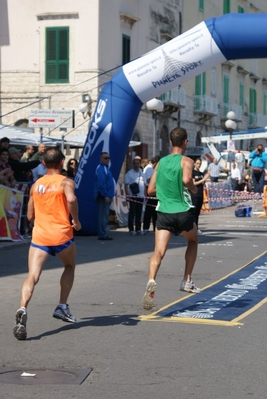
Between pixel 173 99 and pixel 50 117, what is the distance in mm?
23576

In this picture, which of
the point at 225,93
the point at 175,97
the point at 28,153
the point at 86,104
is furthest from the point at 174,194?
the point at 225,93

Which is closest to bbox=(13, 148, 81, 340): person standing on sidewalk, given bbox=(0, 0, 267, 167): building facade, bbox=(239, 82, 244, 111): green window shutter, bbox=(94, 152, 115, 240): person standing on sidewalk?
bbox=(94, 152, 115, 240): person standing on sidewalk

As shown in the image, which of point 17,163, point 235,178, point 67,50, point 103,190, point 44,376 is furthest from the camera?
point 235,178

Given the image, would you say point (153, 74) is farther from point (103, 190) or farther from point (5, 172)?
point (5, 172)

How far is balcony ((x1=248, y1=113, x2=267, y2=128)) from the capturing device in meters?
60.2

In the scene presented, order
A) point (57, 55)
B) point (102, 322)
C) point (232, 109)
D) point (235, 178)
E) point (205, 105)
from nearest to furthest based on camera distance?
point (102, 322)
point (57, 55)
point (235, 178)
point (205, 105)
point (232, 109)

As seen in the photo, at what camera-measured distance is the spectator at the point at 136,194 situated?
66.9ft

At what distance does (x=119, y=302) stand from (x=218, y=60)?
900cm

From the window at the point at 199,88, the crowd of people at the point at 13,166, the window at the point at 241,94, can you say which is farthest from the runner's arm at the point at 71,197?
the window at the point at 241,94

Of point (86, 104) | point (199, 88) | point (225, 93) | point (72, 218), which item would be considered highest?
point (225, 93)

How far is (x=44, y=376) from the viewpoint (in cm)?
658

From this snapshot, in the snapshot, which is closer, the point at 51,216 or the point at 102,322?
the point at 51,216

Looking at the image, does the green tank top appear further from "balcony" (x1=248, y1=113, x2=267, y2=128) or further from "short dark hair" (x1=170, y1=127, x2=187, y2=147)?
"balcony" (x1=248, y1=113, x2=267, y2=128)

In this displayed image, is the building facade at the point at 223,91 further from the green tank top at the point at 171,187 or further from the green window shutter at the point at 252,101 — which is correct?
the green tank top at the point at 171,187
